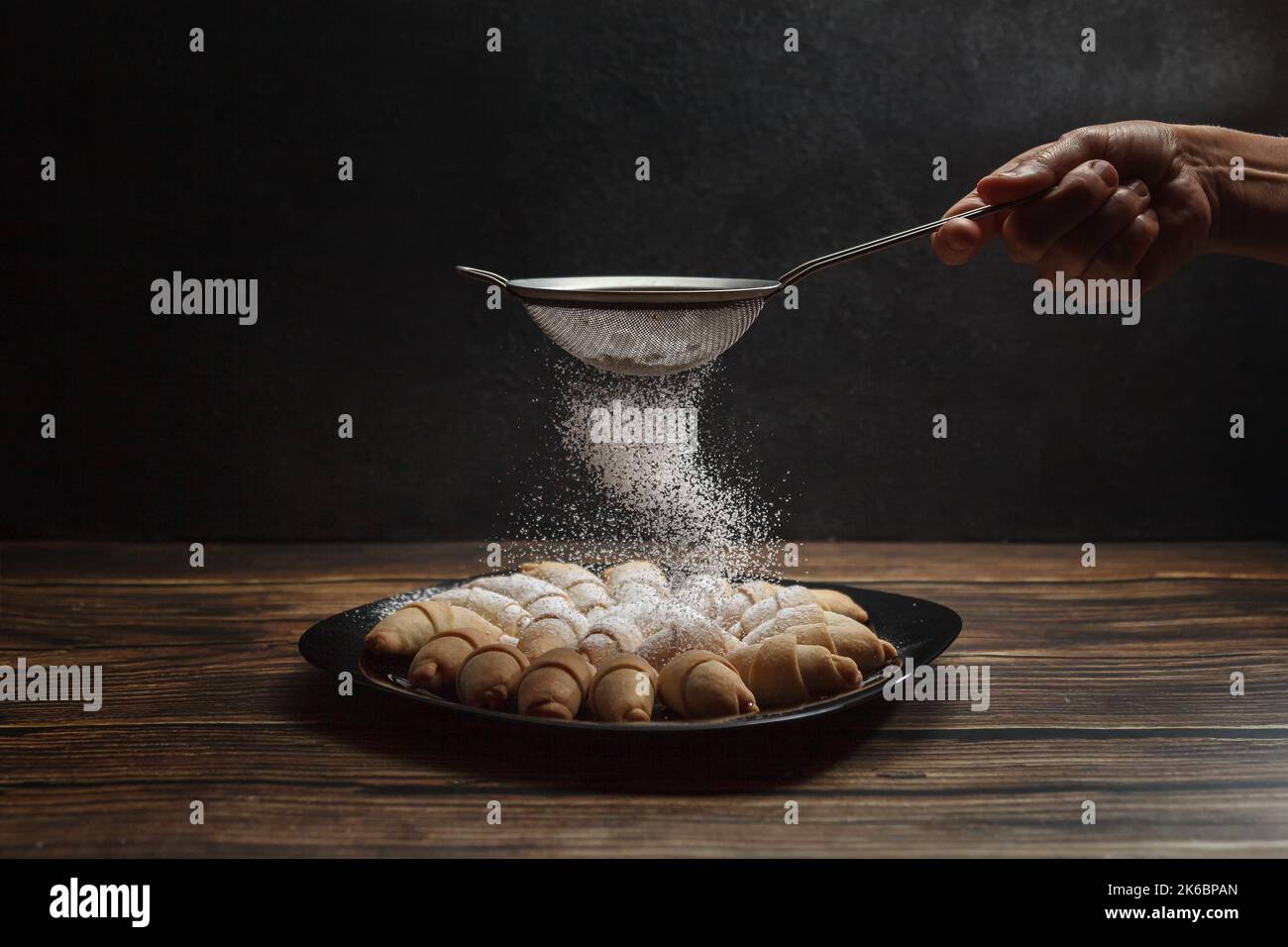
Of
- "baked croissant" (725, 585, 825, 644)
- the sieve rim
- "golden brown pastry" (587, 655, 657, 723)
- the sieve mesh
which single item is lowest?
"golden brown pastry" (587, 655, 657, 723)

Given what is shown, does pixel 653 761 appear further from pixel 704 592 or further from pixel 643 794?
pixel 704 592

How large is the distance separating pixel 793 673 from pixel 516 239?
103 cm

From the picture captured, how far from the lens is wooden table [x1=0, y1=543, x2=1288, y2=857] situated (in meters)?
0.92

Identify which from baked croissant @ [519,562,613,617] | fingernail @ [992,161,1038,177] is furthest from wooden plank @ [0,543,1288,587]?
fingernail @ [992,161,1038,177]

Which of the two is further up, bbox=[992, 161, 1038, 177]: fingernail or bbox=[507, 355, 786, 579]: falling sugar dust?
bbox=[992, 161, 1038, 177]: fingernail

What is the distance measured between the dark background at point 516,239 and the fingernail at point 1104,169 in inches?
24.9

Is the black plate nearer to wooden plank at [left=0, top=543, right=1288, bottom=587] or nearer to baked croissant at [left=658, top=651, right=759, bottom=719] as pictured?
baked croissant at [left=658, top=651, right=759, bottom=719]

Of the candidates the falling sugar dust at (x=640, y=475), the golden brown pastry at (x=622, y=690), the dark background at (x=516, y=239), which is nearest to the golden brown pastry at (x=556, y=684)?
the golden brown pastry at (x=622, y=690)

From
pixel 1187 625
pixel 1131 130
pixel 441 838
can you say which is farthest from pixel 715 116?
pixel 441 838

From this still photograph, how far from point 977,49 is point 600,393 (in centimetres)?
78

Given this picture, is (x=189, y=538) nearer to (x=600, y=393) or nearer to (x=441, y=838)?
(x=600, y=393)

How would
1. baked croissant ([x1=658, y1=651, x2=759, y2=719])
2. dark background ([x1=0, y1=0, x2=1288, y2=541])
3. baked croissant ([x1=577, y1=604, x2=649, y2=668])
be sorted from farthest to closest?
dark background ([x1=0, y1=0, x2=1288, y2=541]) → baked croissant ([x1=577, y1=604, x2=649, y2=668]) → baked croissant ([x1=658, y1=651, x2=759, y2=719])

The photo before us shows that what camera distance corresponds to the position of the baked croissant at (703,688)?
101 centimetres

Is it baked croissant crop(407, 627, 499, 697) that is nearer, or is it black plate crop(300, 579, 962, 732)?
black plate crop(300, 579, 962, 732)
